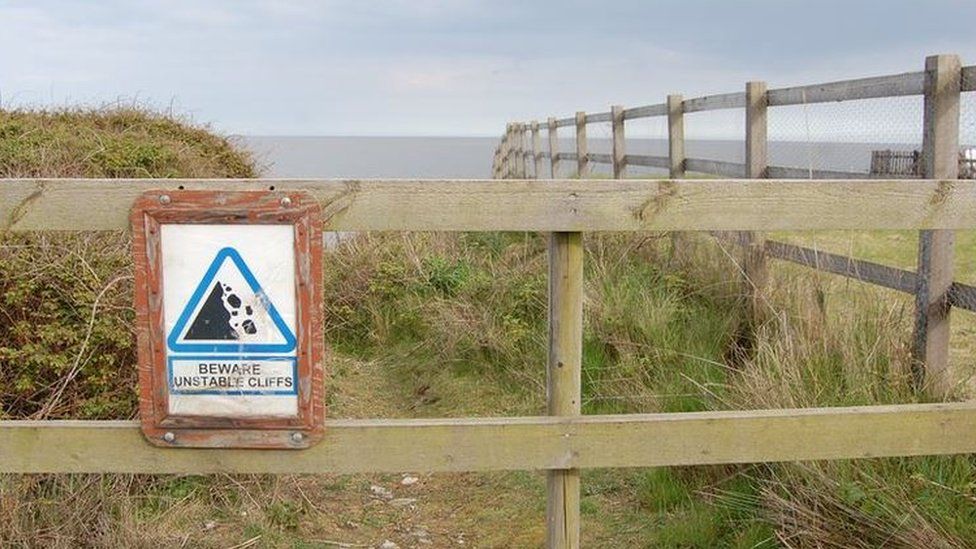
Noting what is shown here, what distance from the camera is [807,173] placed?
6.61 meters

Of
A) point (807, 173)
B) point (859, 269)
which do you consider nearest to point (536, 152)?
point (807, 173)

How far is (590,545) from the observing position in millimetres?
4152

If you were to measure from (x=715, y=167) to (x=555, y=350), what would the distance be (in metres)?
5.99

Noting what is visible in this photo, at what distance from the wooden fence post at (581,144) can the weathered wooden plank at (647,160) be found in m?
→ 3.10

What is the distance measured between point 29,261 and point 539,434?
2.86 meters

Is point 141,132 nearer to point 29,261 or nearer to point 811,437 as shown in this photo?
point 29,261

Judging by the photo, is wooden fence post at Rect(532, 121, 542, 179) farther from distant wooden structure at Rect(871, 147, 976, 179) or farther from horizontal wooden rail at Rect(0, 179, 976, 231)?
horizontal wooden rail at Rect(0, 179, 976, 231)

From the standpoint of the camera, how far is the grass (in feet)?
11.9

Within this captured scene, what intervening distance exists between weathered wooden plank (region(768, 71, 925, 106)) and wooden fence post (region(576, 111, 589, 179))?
7.86 metres

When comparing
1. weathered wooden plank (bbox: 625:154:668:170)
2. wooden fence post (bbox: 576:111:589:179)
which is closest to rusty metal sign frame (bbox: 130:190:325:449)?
weathered wooden plank (bbox: 625:154:668:170)

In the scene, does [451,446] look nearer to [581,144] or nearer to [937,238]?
[937,238]

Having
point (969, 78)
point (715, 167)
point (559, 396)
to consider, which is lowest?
point (559, 396)

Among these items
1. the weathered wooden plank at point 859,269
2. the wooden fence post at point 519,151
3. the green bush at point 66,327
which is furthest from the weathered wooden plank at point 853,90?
the wooden fence post at point 519,151

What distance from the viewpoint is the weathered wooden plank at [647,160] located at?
33.8 feet
